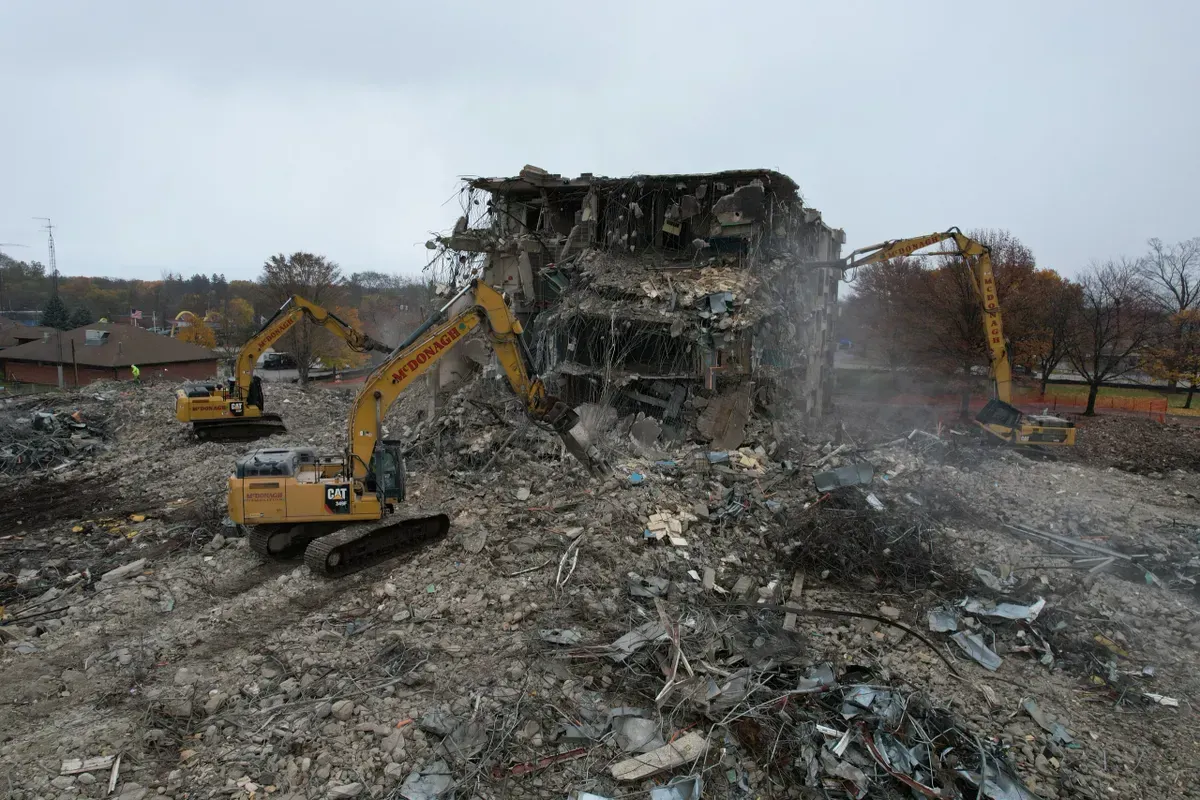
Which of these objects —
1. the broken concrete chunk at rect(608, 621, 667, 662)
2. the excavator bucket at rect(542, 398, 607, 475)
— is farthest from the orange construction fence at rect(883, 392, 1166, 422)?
the broken concrete chunk at rect(608, 621, 667, 662)

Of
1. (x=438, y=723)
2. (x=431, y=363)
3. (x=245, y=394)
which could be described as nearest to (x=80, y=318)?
(x=245, y=394)

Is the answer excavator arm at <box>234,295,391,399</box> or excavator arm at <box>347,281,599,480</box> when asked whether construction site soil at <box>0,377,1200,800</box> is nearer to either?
excavator arm at <box>347,281,599,480</box>

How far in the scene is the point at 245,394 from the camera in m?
17.2

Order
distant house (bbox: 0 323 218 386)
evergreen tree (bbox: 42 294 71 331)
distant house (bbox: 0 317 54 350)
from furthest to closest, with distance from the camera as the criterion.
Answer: evergreen tree (bbox: 42 294 71 331) → distant house (bbox: 0 317 54 350) → distant house (bbox: 0 323 218 386)

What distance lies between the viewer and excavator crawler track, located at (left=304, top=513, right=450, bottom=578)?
868cm

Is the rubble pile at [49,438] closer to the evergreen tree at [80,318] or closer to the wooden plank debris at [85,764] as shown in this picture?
the wooden plank debris at [85,764]

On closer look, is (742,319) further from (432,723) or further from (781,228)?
(432,723)

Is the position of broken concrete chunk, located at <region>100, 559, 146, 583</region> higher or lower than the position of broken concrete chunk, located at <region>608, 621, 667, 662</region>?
lower

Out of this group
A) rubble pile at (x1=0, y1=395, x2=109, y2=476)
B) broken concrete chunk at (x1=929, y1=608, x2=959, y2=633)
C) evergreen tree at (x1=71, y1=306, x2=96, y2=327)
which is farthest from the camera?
evergreen tree at (x1=71, y1=306, x2=96, y2=327)

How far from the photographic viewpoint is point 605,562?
8688 millimetres

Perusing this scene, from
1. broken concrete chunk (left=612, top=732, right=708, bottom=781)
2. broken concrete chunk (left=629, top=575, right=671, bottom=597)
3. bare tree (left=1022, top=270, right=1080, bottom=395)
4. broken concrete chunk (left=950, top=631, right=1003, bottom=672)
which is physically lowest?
broken concrete chunk (left=612, top=732, right=708, bottom=781)

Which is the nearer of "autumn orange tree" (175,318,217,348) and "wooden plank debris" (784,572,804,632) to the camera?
"wooden plank debris" (784,572,804,632)

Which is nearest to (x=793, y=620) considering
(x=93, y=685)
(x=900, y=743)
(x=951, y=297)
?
(x=900, y=743)

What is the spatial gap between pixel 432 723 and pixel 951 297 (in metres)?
24.9
